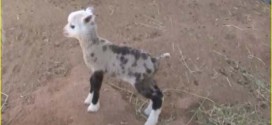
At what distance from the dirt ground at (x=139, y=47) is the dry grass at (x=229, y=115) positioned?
5cm

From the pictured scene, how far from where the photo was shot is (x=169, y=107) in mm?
4969

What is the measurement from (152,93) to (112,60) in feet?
1.23

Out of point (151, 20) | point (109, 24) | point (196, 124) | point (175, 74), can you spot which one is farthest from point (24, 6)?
point (196, 124)

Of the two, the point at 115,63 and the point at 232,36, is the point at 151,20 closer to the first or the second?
the point at 232,36

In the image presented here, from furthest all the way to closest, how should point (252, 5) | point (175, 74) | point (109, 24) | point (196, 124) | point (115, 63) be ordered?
1. point (252, 5)
2. point (109, 24)
3. point (175, 74)
4. point (196, 124)
5. point (115, 63)

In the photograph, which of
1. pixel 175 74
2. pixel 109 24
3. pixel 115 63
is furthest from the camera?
pixel 109 24

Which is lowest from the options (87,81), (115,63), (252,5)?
(252,5)

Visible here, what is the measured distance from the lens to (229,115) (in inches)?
199

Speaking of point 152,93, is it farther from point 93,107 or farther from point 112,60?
point 93,107

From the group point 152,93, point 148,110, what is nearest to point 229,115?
point 148,110

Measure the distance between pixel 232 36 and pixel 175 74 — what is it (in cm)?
95

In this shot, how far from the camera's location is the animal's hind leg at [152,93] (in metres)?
4.49

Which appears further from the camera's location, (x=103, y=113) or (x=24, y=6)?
(x=24, y=6)

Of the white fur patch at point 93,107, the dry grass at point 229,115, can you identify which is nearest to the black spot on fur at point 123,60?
the white fur patch at point 93,107
